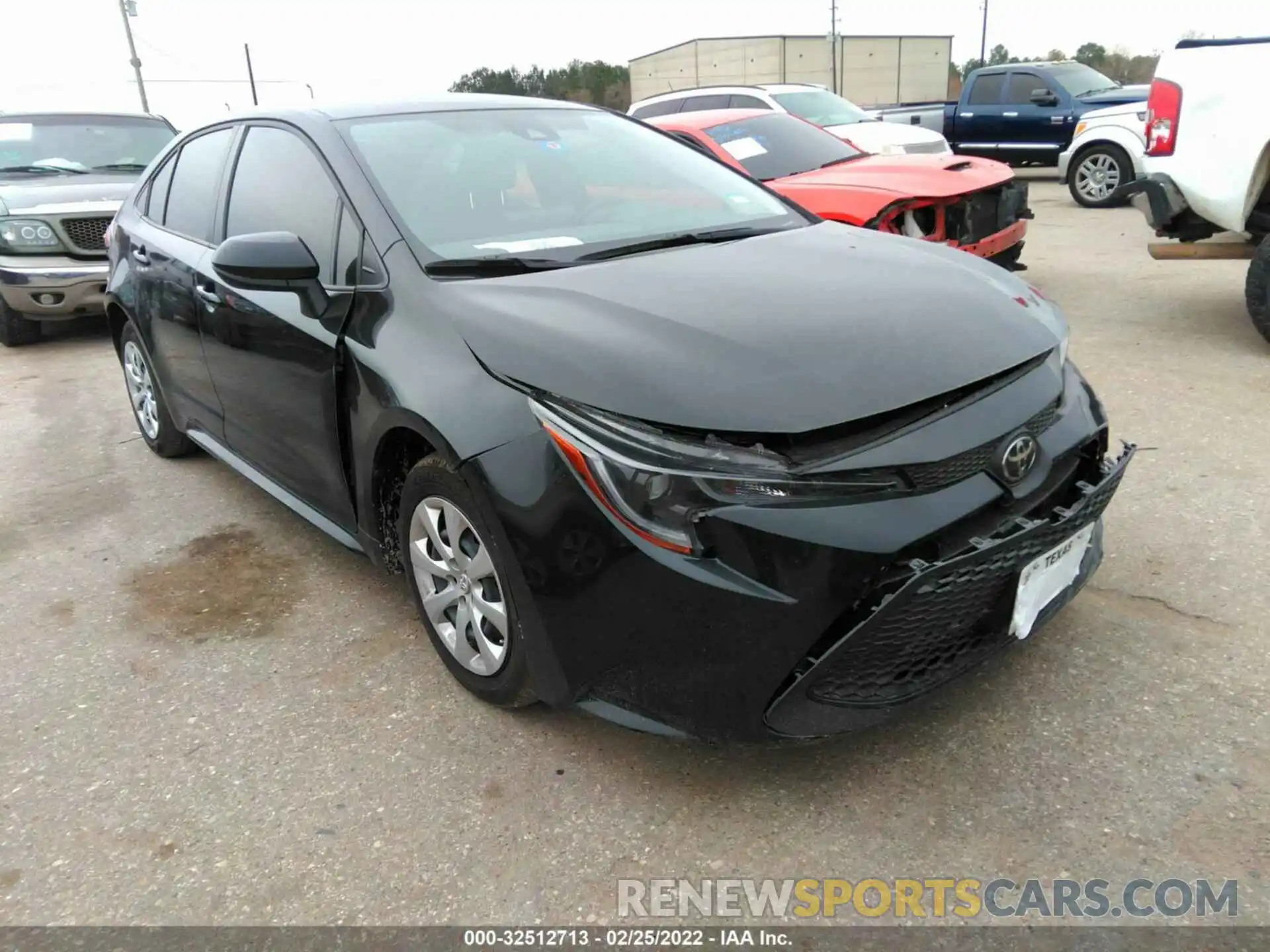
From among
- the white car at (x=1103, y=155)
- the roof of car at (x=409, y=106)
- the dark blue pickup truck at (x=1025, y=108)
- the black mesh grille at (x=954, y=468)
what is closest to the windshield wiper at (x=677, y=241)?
the roof of car at (x=409, y=106)

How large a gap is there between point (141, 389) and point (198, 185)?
1.36 m

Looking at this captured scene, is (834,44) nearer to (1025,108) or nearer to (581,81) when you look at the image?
(581,81)

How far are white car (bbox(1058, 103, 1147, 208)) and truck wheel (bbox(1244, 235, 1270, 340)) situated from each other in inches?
240

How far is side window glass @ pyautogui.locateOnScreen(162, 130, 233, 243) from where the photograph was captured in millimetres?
3605

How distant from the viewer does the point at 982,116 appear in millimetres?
14250

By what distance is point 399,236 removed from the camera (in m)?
2.62

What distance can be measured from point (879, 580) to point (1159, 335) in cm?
480

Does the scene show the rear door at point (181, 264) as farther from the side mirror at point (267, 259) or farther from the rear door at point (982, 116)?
the rear door at point (982, 116)

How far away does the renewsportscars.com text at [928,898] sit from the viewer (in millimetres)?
1888

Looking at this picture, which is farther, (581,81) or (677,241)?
(581,81)

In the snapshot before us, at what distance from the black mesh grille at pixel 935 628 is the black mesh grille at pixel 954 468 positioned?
157 millimetres

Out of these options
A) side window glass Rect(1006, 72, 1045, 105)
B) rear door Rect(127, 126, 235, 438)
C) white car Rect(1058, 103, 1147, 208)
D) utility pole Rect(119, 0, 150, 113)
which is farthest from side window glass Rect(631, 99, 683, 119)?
utility pole Rect(119, 0, 150, 113)

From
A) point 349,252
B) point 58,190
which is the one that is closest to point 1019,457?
point 349,252

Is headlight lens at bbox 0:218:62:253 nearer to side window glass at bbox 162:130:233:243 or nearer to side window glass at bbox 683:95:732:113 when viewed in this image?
side window glass at bbox 162:130:233:243
